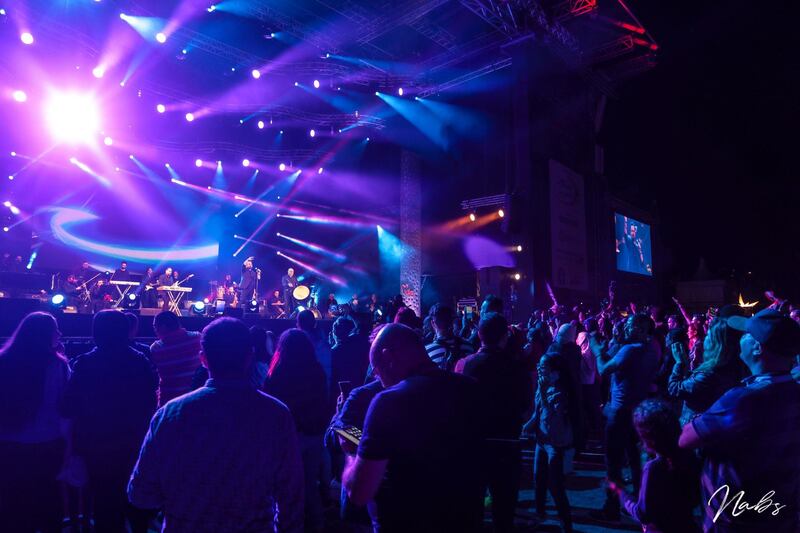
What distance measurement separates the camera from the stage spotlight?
11820 mm

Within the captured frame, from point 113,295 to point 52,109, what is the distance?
5.36 m

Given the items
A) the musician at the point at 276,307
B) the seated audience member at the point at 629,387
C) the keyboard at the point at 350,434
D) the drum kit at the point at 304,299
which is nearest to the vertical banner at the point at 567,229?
the drum kit at the point at 304,299

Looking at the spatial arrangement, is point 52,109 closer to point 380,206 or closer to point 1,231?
point 1,231

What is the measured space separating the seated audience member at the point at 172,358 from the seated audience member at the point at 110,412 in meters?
0.58

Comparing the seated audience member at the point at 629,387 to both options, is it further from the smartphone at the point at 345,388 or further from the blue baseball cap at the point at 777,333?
the smartphone at the point at 345,388

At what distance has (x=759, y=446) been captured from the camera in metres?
1.98

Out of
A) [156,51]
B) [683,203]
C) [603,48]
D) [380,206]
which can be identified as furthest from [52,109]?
[683,203]

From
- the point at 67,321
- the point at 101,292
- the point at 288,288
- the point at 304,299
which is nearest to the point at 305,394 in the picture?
the point at 67,321

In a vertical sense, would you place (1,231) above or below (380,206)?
below

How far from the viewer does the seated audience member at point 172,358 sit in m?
3.70

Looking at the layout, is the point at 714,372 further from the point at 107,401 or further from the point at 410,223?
the point at 410,223

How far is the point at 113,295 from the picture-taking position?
14578 mm

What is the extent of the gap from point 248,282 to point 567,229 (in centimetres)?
1048

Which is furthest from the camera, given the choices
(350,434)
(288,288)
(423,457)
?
(288,288)
